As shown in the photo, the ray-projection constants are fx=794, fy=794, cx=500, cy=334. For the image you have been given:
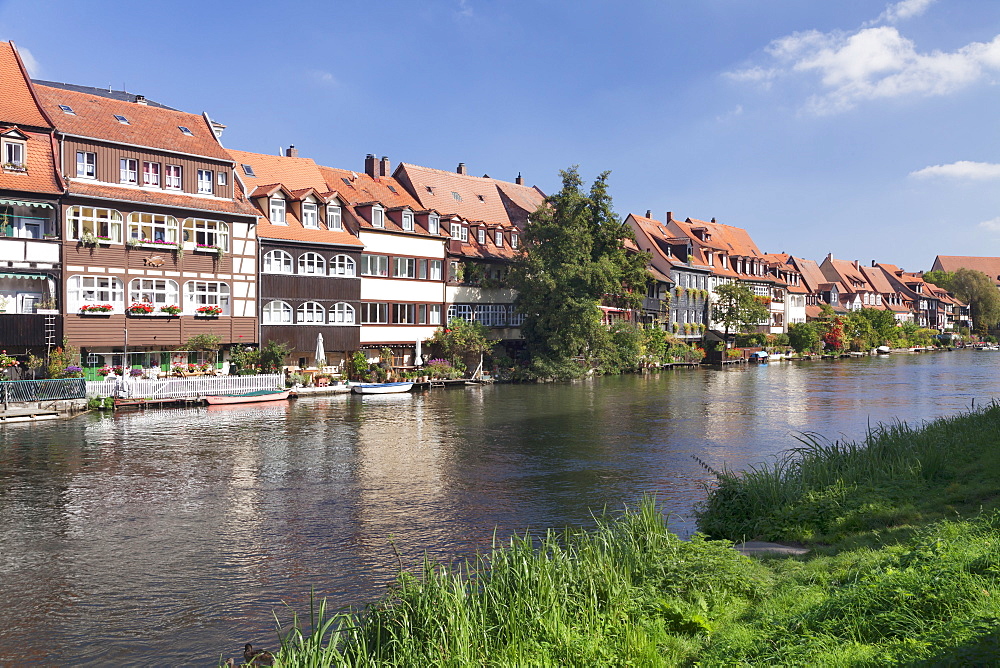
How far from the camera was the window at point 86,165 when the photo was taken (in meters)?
36.8

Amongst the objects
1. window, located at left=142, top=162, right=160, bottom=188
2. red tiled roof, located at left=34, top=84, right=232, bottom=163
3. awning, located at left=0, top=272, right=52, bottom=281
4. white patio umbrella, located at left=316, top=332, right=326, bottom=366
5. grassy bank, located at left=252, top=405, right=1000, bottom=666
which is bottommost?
grassy bank, located at left=252, top=405, right=1000, bottom=666

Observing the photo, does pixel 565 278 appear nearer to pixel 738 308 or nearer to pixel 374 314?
pixel 374 314

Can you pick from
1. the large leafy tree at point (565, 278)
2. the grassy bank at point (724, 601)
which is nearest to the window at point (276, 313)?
the large leafy tree at point (565, 278)

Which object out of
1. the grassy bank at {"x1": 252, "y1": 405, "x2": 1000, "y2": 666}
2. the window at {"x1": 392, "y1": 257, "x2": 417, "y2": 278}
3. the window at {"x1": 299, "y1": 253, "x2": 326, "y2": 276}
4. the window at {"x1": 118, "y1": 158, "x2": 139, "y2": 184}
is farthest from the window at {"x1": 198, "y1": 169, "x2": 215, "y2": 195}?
the grassy bank at {"x1": 252, "y1": 405, "x2": 1000, "y2": 666}

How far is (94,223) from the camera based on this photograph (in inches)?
1437

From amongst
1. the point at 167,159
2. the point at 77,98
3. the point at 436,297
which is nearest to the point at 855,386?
the point at 436,297

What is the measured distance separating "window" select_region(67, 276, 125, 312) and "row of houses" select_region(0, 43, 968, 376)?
6 centimetres

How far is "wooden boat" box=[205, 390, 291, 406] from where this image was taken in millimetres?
36344

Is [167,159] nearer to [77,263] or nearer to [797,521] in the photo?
[77,263]

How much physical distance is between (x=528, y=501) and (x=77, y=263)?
90.6ft

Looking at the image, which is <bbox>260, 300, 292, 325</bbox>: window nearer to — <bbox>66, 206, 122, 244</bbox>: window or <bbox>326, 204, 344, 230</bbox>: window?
<bbox>326, 204, 344, 230</bbox>: window

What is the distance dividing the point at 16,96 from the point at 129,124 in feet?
16.0

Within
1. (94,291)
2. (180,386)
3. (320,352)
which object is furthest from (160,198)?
(320,352)

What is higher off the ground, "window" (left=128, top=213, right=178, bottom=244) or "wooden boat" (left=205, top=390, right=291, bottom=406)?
"window" (left=128, top=213, right=178, bottom=244)
